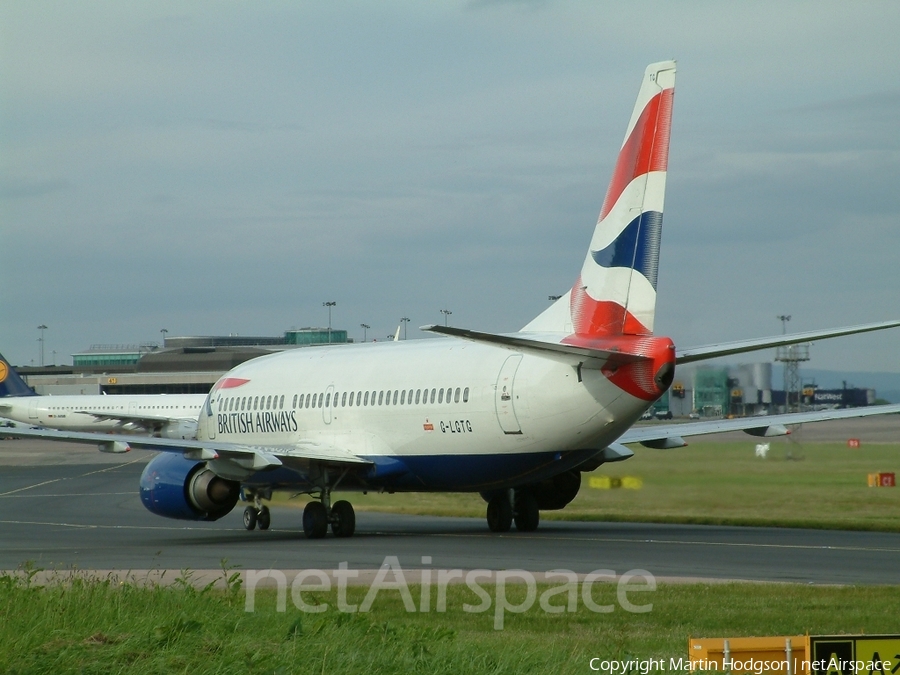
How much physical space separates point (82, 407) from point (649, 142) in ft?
212

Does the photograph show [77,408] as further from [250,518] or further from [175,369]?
[250,518]

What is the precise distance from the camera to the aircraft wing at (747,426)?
23.9 meters

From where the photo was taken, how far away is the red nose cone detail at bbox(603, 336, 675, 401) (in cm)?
1989

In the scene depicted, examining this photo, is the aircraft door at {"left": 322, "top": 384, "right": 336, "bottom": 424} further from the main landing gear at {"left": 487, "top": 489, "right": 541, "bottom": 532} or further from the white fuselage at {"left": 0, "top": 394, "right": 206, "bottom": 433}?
the white fuselage at {"left": 0, "top": 394, "right": 206, "bottom": 433}

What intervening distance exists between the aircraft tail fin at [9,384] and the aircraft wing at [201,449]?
211ft

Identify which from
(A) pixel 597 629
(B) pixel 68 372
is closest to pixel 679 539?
(A) pixel 597 629

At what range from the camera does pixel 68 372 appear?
14388cm

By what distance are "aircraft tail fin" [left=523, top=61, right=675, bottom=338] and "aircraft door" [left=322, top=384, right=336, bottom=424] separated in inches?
285

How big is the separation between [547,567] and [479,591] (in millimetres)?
3100

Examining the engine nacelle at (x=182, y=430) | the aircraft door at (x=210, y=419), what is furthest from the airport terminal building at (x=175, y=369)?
the aircraft door at (x=210, y=419)

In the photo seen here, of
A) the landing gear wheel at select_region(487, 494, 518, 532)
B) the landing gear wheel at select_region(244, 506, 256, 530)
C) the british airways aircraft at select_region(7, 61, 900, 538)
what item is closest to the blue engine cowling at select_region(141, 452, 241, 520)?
the british airways aircraft at select_region(7, 61, 900, 538)

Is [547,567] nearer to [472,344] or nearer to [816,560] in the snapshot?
[816,560]

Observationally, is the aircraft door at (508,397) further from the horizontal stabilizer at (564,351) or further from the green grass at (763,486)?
the green grass at (763,486)

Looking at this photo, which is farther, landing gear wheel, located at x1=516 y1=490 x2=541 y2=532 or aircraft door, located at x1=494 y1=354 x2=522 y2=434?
landing gear wheel, located at x1=516 y1=490 x2=541 y2=532
